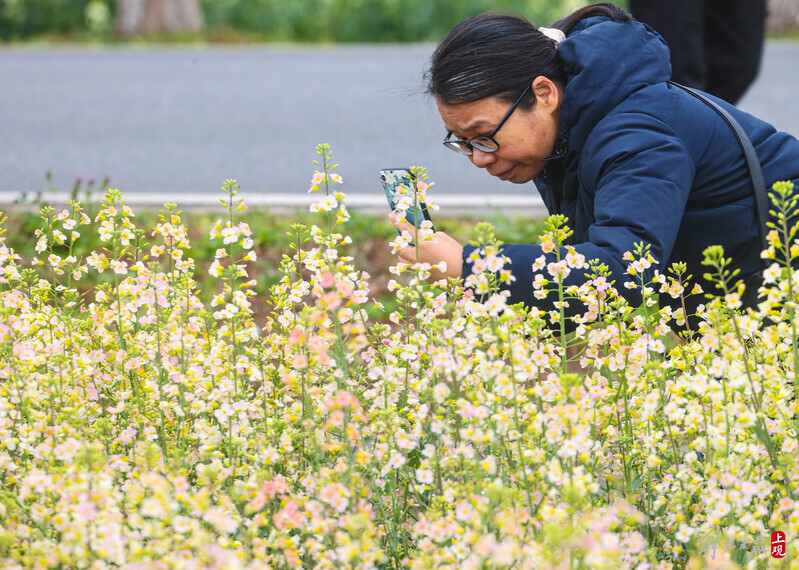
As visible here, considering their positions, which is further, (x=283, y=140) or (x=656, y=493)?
(x=283, y=140)

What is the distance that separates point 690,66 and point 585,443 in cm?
324

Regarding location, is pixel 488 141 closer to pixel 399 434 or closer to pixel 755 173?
pixel 755 173

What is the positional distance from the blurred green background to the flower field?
433 inches

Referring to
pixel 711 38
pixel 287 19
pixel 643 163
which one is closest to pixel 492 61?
pixel 643 163

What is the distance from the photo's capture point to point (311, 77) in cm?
966

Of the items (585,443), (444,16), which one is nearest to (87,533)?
(585,443)

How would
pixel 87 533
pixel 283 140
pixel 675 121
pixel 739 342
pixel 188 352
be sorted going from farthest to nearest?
pixel 283 140 → pixel 675 121 → pixel 188 352 → pixel 739 342 → pixel 87 533

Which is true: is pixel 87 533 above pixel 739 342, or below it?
below

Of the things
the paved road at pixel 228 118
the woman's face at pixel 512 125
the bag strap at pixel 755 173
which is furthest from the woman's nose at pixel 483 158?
the paved road at pixel 228 118

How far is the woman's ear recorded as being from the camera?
8.25ft

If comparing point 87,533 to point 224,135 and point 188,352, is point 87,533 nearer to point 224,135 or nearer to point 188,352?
point 188,352

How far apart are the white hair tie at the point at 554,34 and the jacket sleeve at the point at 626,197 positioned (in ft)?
1.23

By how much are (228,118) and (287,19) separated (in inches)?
255

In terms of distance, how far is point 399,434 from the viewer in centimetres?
180
